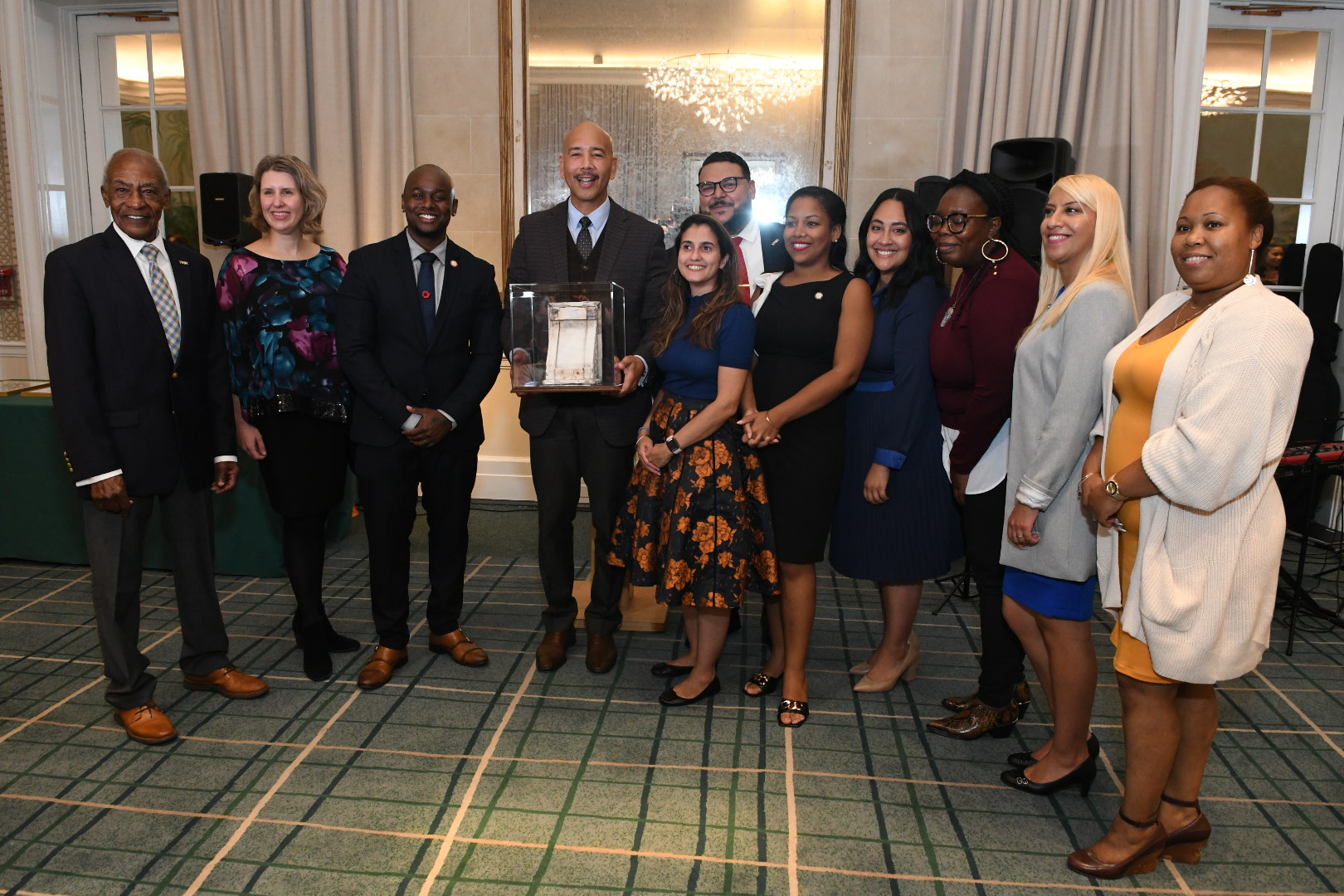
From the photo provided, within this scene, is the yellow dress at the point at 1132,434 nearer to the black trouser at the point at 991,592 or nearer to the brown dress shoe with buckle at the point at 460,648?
the black trouser at the point at 991,592

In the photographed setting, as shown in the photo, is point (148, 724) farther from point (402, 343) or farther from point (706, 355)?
point (706, 355)

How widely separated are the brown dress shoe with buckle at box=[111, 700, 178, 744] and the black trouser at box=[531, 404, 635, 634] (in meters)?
1.18

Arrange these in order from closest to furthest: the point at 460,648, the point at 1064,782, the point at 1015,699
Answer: the point at 1064,782 < the point at 1015,699 < the point at 460,648

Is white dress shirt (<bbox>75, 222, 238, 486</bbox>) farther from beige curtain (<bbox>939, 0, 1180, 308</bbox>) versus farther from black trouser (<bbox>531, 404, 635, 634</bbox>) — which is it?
beige curtain (<bbox>939, 0, 1180, 308</bbox>)

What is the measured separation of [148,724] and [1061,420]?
2554 mm

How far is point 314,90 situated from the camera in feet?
18.2

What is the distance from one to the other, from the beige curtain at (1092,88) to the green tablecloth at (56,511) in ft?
13.1

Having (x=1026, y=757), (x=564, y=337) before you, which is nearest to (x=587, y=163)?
(x=564, y=337)

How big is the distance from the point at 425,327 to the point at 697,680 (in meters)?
1.41

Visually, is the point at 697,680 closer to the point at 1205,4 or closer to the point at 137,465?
the point at 137,465

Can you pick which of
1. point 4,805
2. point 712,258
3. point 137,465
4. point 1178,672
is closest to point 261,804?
point 4,805

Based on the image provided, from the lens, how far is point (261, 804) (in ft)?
7.88

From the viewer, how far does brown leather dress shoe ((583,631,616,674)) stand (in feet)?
10.7

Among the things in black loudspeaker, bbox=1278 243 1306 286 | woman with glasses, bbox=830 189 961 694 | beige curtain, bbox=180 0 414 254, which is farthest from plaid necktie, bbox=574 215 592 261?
black loudspeaker, bbox=1278 243 1306 286
